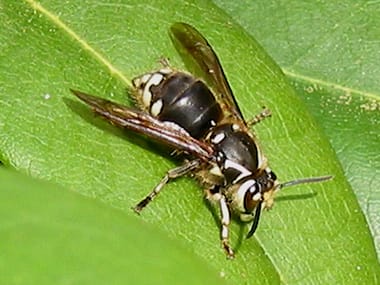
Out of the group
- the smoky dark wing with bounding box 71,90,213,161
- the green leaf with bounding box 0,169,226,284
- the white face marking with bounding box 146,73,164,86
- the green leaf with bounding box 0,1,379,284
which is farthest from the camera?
the white face marking with bounding box 146,73,164,86

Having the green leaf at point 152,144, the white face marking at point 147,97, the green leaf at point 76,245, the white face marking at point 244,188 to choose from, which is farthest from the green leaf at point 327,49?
the green leaf at point 76,245

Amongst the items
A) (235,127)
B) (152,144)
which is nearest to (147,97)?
(152,144)

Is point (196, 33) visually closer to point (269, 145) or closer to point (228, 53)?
point (228, 53)

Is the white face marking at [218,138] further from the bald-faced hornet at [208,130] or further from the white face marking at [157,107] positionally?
the white face marking at [157,107]

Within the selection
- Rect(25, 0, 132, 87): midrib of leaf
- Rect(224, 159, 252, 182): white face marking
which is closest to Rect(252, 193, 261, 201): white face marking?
Rect(224, 159, 252, 182): white face marking

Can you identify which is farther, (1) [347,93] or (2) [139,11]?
(1) [347,93]

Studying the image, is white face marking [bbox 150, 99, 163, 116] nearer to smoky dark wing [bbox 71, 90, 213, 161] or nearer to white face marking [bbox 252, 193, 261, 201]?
smoky dark wing [bbox 71, 90, 213, 161]

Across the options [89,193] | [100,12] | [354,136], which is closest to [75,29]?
[100,12]
